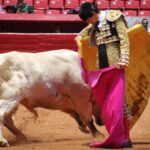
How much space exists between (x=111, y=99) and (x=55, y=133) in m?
1.66

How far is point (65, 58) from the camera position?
6.24m

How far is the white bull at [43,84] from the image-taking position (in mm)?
5789

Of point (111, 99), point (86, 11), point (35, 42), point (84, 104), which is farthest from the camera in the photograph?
point (35, 42)

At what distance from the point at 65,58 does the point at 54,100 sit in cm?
50

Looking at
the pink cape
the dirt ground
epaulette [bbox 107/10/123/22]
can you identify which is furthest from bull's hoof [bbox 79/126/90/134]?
epaulette [bbox 107/10/123/22]

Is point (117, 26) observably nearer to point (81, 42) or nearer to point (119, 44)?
point (119, 44)

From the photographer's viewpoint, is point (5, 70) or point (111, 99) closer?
point (111, 99)

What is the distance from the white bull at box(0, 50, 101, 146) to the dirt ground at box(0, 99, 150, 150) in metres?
0.28

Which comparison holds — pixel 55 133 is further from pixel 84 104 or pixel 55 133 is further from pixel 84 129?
pixel 84 104

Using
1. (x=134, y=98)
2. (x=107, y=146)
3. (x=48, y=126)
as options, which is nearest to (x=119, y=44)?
(x=134, y=98)

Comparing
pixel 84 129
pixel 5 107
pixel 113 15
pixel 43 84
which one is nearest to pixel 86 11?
pixel 113 15

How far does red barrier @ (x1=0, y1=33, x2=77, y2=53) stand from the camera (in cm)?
1259

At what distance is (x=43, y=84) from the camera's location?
5996mm

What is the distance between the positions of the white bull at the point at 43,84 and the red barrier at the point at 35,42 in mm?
6232
